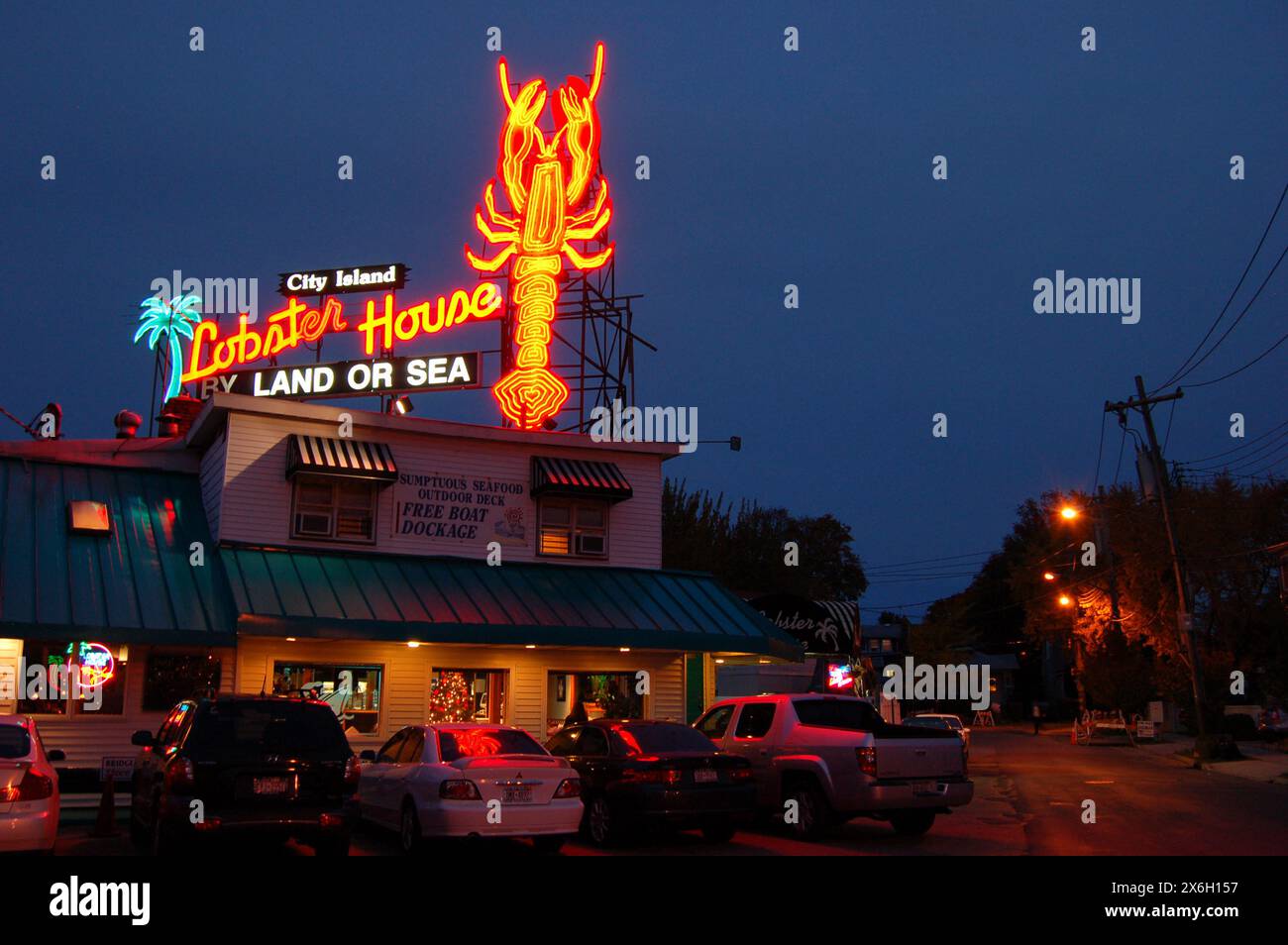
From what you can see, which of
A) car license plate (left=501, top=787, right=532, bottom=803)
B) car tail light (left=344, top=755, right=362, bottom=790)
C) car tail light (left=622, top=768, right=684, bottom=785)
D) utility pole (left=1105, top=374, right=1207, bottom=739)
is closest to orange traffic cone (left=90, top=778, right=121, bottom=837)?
car tail light (left=344, top=755, right=362, bottom=790)

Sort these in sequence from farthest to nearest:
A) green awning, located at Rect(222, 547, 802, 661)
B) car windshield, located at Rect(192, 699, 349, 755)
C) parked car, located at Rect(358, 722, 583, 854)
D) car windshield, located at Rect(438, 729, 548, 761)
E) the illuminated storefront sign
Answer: green awning, located at Rect(222, 547, 802, 661), the illuminated storefront sign, car windshield, located at Rect(438, 729, 548, 761), parked car, located at Rect(358, 722, 583, 854), car windshield, located at Rect(192, 699, 349, 755)

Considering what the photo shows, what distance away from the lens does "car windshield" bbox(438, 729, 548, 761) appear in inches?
520

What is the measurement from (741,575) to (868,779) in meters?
45.4

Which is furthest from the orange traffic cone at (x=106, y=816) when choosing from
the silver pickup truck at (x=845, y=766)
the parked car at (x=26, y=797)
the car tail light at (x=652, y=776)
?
the silver pickup truck at (x=845, y=766)

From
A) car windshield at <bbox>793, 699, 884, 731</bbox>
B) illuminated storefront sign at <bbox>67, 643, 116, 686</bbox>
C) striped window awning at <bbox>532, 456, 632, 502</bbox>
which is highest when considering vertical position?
striped window awning at <bbox>532, 456, 632, 502</bbox>

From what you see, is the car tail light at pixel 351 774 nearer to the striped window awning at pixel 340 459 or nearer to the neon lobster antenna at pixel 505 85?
the striped window awning at pixel 340 459

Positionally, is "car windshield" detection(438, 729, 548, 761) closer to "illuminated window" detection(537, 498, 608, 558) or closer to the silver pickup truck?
the silver pickup truck

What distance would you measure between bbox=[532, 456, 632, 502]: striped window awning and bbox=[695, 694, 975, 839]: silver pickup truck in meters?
8.97

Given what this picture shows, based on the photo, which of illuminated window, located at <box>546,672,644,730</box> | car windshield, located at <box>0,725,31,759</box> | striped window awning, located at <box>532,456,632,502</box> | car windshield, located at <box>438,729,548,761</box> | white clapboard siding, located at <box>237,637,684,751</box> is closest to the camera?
car windshield, located at <box>0,725,31,759</box>

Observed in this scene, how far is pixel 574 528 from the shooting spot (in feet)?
82.0

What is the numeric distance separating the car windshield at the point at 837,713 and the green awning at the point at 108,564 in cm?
940

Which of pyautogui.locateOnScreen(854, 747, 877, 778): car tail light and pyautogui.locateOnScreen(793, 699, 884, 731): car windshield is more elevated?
pyautogui.locateOnScreen(793, 699, 884, 731): car windshield

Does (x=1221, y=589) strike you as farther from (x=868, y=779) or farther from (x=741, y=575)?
(x=868, y=779)
